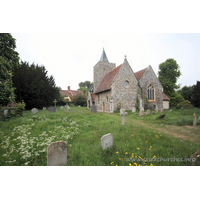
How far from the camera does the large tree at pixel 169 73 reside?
1745 centimetres

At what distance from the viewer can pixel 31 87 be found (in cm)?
1530

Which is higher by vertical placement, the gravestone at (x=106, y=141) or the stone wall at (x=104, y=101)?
the stone wall at (x=104, y=101)

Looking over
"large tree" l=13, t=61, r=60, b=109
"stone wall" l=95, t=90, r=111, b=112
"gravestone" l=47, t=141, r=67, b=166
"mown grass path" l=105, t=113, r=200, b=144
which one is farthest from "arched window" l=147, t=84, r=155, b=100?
"gravestone" l=47, t=141, r=67, b=166

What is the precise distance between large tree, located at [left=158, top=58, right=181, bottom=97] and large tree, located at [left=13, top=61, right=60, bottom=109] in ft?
71.0

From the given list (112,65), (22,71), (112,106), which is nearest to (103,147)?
(112,106)

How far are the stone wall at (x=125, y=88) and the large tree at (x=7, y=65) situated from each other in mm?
11939

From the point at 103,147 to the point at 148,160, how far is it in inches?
54.4

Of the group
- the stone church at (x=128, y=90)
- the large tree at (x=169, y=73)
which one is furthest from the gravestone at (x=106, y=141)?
the large tree at (x=169, y=73)

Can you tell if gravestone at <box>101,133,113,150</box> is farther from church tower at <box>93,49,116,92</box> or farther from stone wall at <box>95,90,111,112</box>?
church tower at <box>93,49,116,92</box>

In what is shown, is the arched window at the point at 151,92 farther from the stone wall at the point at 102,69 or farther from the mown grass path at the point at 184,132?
the stone wall at the point at 102,69

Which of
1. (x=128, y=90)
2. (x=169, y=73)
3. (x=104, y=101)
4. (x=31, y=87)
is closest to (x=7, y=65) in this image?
(x=31, y=87)

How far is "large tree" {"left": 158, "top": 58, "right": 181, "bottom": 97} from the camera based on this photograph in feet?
57.3

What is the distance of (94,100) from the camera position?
78.4 ft

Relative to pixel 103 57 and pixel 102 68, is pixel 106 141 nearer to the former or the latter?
pixel 102 68
